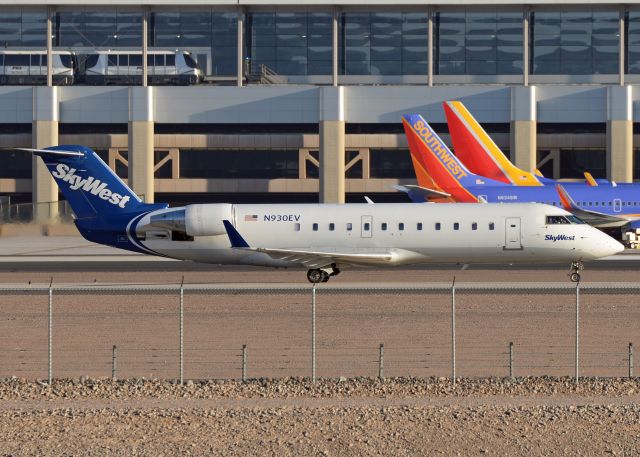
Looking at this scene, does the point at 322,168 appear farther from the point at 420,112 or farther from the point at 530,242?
the point at 530,242

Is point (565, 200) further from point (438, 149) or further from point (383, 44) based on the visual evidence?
point (383, 44)

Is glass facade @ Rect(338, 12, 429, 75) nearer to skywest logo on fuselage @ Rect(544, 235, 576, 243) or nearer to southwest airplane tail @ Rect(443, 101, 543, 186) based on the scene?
southwest airplane tail @ Rect(443, 101, 543, 186)

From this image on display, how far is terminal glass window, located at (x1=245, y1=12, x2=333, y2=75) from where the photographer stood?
93250mm

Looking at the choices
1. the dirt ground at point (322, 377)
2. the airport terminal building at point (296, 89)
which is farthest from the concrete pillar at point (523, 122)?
the dirt ground at point (322, 377)

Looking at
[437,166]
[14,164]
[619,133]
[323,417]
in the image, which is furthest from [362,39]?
[323,417]

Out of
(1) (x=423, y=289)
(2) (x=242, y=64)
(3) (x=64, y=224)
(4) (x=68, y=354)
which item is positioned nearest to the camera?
(4) (x=68, y=354)

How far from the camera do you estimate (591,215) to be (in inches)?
2331

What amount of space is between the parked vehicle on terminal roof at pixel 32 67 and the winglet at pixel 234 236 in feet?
174

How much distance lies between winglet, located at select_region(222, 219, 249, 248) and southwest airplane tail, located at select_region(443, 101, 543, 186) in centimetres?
2888

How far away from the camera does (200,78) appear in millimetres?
92688

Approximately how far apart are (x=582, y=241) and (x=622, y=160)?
38.7 meters

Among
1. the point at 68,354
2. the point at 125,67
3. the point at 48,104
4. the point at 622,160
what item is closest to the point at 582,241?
the point at 68,354

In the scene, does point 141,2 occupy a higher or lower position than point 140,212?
higher

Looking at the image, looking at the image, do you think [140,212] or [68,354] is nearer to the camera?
[68,354]
